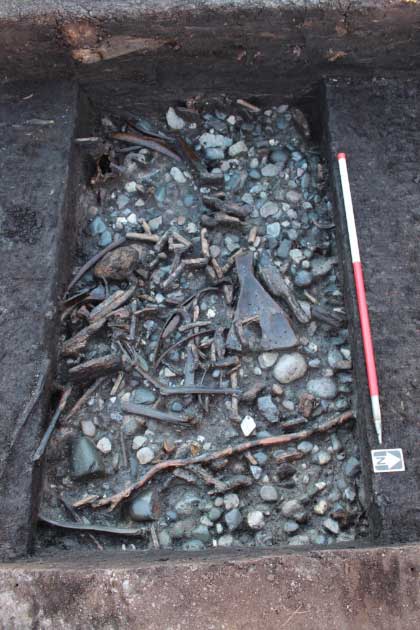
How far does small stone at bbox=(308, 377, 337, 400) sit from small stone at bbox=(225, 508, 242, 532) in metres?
0.62

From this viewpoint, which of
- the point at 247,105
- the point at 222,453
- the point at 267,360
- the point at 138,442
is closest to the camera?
the point at 222,453

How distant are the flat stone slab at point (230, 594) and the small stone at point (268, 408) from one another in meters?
0.69

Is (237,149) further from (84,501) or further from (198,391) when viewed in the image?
(84,501)

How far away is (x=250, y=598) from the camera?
7.29 feet

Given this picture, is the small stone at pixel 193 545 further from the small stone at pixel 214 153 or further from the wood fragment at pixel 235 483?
the small stone at pixel 214 153

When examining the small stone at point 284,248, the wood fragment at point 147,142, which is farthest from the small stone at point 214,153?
the small stone at point 284,248

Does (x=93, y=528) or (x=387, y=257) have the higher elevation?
(x=387, y=257)

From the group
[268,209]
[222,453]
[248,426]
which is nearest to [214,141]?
[268,209]

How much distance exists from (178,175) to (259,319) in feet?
3.16

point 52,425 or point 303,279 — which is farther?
point 303,279

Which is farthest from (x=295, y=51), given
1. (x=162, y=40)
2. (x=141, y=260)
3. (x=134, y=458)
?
(x=134, y=458)

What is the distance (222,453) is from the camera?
2.76m

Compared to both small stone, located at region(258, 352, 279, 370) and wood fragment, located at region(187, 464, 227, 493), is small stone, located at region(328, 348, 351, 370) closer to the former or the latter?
small stone, located at region(258, 352, 279, 370)

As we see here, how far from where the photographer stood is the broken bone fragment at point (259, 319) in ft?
9.75
